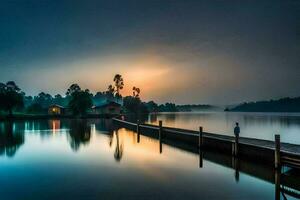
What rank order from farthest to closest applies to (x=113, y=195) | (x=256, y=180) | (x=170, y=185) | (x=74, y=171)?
(x=74, y=171)
(x=256, y=180)
(x=170, y=185)
(x=113, y=195)

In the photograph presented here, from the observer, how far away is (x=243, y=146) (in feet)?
72.9

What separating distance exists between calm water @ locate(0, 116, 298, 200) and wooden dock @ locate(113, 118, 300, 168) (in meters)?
0.95

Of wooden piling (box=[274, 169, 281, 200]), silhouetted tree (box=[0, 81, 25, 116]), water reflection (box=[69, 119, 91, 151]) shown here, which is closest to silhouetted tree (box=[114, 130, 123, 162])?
water reflection (box=[69, 119, 91, 151])

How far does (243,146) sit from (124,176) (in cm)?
884

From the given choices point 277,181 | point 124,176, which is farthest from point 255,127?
point 124,176

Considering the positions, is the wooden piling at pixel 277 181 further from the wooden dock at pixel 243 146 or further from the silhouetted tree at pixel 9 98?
the silhouetted tree at pixel 9 98

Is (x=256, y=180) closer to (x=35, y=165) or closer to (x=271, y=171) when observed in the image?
(x=271, y=171)

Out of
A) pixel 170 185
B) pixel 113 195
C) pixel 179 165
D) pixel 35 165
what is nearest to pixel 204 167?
pixel 179 165

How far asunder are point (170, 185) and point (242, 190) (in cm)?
342

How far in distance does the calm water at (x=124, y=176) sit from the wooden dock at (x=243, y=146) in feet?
3.11

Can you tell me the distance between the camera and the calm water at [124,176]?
14.5 meters

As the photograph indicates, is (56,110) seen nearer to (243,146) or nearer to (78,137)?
(78,137)

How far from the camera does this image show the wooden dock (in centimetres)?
1716

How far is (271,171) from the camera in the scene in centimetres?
1844
